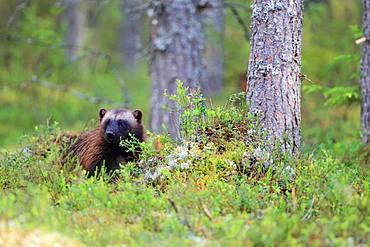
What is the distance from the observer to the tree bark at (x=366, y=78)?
338 inches

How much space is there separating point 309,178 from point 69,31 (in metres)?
20.7

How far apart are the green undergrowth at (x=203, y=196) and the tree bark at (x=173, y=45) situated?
12.4ft

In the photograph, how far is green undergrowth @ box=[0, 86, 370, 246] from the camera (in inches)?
202

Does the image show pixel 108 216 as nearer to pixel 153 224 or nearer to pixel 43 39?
pixel 153 224

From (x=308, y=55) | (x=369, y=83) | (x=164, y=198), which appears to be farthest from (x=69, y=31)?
(x=164, y=198)

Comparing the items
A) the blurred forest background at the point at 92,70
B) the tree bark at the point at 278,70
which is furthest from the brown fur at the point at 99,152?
the blurred forest background at the point at 92,70

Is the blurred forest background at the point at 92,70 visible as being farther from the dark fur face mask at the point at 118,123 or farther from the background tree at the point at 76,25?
the dark fur face mask at the point at 118,123

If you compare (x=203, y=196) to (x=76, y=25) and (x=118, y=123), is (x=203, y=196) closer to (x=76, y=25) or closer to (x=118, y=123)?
(x=118, y=123)

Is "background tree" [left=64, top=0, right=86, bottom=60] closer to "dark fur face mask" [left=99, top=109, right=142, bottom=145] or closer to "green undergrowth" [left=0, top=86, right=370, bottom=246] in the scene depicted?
"dark fur face mask" [left=99, top=109, right=142, bottom=145]

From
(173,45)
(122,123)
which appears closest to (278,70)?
(122,123)

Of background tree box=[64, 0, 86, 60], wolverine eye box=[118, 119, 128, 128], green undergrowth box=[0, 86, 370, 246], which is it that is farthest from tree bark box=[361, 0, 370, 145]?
background tree box=[64, 0, 86, 60]

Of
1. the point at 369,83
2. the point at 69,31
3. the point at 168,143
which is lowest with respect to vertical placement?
the point at 168,143

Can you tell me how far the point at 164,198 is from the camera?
6.09 meters

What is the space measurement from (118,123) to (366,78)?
3.20 meters
